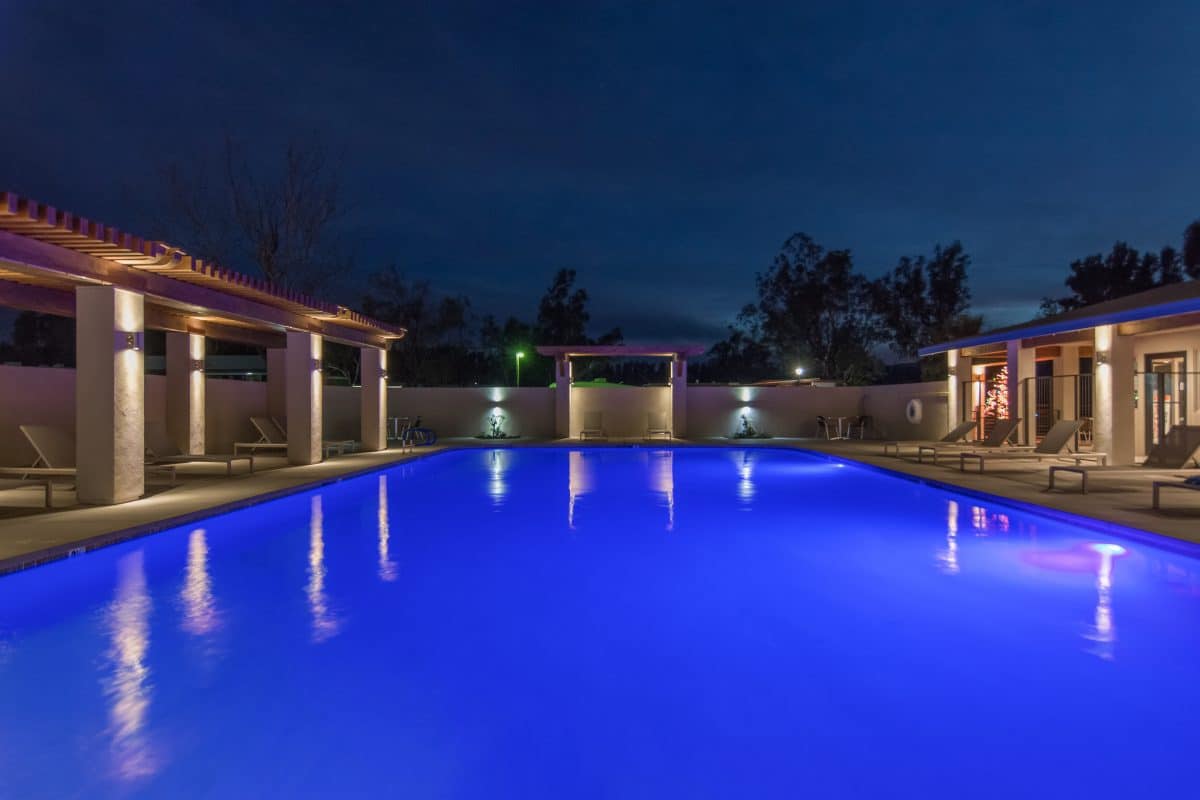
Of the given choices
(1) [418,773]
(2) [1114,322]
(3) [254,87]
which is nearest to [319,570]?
(1) [418,773]

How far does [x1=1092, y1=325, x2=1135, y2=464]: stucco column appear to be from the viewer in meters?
12.9

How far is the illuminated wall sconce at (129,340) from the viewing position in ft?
28.7

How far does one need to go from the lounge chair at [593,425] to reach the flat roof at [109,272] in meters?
10.0

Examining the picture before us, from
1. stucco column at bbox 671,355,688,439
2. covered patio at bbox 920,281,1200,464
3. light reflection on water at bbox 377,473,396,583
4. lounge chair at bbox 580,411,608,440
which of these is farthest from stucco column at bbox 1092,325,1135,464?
lounge chair at bbox 580,411,608,440

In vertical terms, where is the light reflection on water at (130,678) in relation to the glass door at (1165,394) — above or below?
below

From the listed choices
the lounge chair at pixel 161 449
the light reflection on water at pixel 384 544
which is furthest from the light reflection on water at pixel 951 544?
the lounge chair at pixel 161 449

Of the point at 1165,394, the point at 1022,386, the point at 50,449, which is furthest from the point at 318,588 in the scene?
the point at 1022,386

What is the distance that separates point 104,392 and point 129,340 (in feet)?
2.22

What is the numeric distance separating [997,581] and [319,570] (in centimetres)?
564

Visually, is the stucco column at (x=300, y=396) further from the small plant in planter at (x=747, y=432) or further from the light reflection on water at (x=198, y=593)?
the small plant in planter at (x=747, y=432)

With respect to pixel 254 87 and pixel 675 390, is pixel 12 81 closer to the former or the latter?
pixel 254 87

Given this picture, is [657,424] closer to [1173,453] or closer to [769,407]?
[769,407]

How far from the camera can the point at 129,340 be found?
8883mm

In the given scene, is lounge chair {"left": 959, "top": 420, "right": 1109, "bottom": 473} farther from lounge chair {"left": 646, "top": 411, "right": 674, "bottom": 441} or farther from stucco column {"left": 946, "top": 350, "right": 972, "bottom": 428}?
lounge chair {"left": 646, "top": 411, "right": 674, "bottom": 441}
